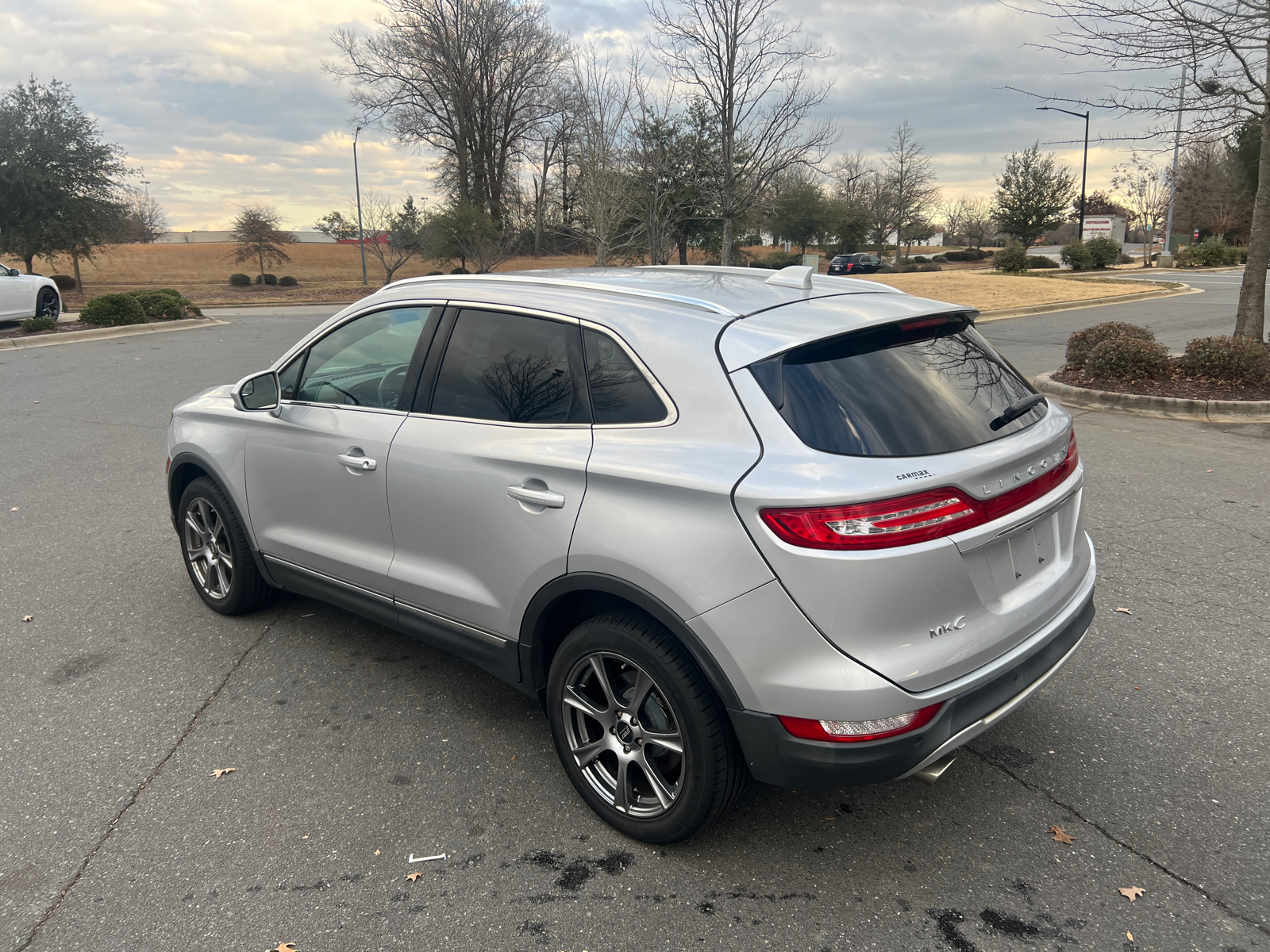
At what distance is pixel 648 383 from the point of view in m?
2.68

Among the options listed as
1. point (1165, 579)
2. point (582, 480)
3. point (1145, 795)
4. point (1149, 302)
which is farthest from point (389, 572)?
point (1149, 302)

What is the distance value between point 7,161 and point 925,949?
37.6 meters

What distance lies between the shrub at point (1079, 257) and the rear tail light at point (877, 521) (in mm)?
43846

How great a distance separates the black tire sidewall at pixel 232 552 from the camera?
14.1 feet

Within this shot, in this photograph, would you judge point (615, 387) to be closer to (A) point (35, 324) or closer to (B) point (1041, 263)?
(A) point (35, 324)

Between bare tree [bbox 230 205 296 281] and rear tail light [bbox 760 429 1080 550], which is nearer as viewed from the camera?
rear tail light [bbox 760 429 1080 550]

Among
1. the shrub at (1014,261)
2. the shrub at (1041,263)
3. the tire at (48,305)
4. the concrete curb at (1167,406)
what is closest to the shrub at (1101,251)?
the shrub at (1041,263)

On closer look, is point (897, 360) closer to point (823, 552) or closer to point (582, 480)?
point (823, 552)

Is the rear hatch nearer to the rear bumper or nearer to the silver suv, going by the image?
the silver suv

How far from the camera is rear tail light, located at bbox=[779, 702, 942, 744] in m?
2.31

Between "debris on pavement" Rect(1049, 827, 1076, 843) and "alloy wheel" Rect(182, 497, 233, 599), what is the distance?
12.6 feet

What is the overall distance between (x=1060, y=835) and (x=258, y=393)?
3.70 metres

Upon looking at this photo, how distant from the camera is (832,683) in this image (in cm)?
228

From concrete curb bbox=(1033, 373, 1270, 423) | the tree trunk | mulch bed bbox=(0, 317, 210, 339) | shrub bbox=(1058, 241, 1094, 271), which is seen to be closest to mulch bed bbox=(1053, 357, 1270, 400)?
concrete curb bbox=(1033, 373, 1270, 423)
